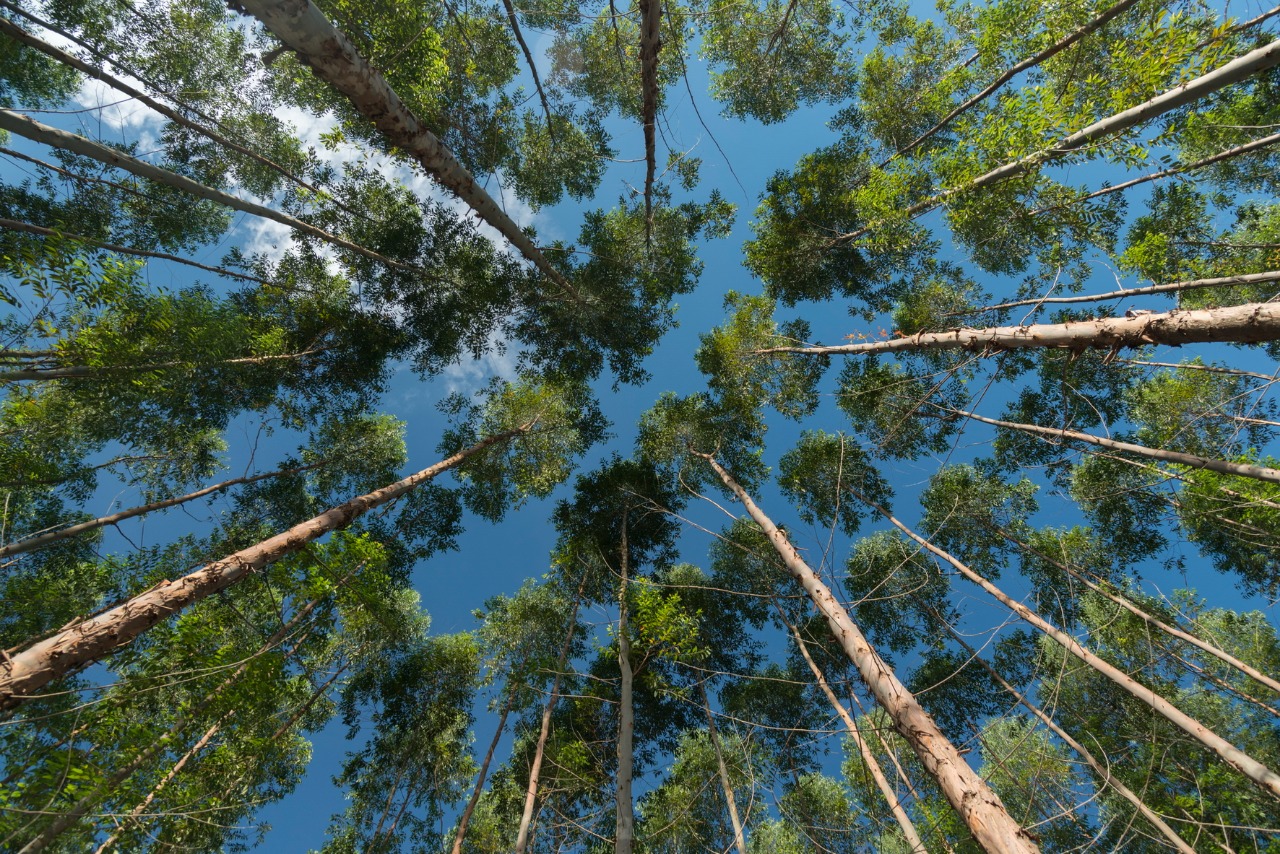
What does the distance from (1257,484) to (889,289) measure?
6.79m

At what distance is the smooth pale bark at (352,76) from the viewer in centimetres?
318

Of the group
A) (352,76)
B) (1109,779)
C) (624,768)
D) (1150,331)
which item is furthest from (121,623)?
(1150,331)

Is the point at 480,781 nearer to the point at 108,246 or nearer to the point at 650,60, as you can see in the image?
the point at 108,246

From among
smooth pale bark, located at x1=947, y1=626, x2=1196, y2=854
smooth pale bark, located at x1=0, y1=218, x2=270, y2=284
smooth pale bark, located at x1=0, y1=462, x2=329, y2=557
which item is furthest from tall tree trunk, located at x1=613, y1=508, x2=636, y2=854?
smooth pale bark, located at x1=0, y1=218, x2=270, y2=284

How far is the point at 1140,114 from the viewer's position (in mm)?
5035

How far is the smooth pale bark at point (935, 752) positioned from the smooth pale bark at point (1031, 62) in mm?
7895

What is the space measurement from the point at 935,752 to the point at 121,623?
6.14 meters

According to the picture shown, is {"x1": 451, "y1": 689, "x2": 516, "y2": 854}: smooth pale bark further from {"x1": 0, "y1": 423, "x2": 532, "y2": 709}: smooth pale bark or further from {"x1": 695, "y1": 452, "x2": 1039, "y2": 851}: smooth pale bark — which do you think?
{"x1": 695, "y1": 452, "x2": 1039, "y2": 851}: smooth pale bark

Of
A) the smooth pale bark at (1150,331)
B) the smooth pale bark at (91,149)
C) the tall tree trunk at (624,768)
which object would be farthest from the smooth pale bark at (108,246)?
the smooth pale bark at (1150,331)

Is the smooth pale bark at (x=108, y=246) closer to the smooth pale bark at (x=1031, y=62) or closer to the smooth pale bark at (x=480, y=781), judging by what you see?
the smooth pale bark at (x=480, y=781)

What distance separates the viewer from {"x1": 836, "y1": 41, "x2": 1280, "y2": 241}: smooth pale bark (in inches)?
170

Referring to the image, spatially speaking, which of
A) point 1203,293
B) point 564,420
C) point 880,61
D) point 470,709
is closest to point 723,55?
point 880,61

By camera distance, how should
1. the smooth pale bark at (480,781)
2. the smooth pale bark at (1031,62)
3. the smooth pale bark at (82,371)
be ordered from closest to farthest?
the smooth pale bark at (82,371)
the smooth pale bark at (1031,62)
the smooth pale bark at (480,781)

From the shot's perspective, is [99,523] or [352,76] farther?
[99,523]
